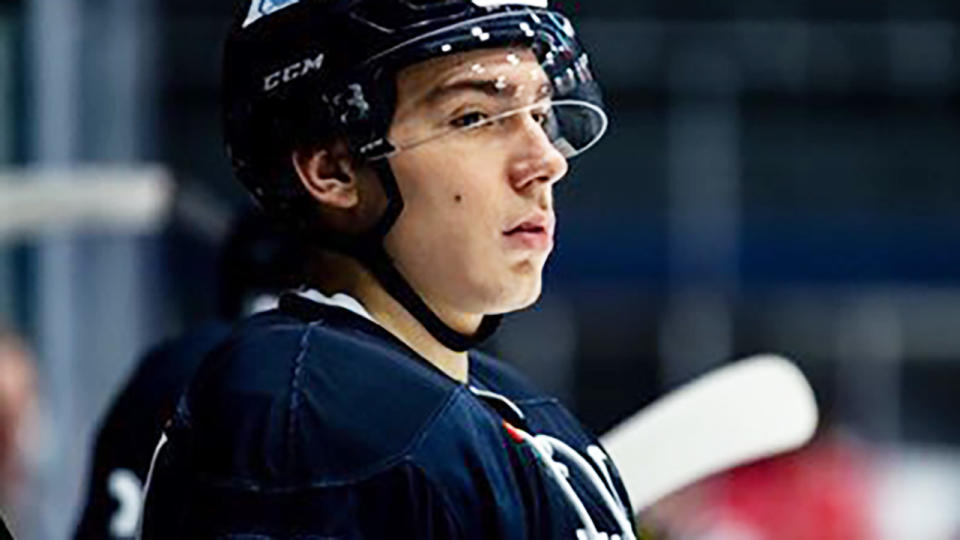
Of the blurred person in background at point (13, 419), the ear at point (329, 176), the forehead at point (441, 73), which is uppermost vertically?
the forehead at point (441, 73)

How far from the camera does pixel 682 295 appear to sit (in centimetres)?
1313

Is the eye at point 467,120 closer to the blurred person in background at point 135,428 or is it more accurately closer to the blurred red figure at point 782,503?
the blurred person in background at point 135,428

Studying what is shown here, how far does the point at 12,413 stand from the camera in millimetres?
5199

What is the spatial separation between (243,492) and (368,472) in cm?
10

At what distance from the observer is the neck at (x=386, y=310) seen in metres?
2.68

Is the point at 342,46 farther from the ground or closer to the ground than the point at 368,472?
farther from the ground

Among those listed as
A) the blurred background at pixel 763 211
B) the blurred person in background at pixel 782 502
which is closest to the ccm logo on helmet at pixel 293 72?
the blurred person in background at pixel 782 502

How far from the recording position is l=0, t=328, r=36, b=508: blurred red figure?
519 centimetres

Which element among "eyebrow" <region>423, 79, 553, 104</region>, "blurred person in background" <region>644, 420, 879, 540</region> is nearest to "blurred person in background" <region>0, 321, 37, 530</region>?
"blurred person in background" <region>644, 420, 879, 540</region>

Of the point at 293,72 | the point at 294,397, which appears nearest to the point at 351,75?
the point at 293,72

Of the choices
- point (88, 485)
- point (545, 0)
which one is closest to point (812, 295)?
point (88, 485)

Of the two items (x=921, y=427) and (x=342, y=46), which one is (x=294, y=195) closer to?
(x=342, y=46)

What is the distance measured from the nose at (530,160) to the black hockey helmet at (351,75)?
58 mm

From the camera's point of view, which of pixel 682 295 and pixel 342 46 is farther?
pixel 682 295
